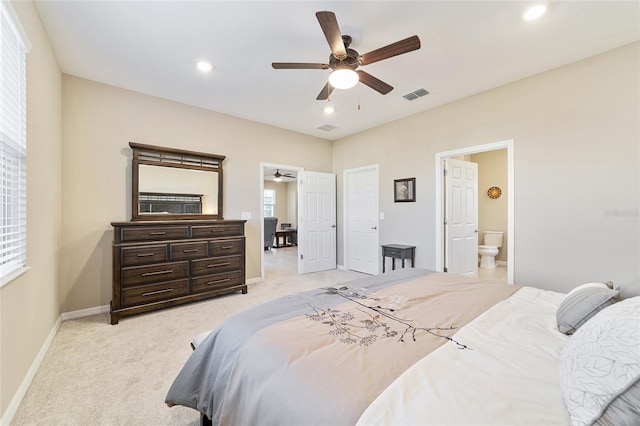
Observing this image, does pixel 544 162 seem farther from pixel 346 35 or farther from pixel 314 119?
pixel 314 119

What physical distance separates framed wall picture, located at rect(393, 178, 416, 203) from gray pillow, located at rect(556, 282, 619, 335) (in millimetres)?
3073

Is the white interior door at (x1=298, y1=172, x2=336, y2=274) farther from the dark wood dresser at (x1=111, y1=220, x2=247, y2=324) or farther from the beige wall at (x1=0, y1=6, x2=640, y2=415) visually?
the dark wood dresser at (x1=111, y1=220, x2=247, y2=324)

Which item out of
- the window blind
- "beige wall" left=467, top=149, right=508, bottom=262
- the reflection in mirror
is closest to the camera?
the window blind

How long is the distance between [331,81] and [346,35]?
464 mm

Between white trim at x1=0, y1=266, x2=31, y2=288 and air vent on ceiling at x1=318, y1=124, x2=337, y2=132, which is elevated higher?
air vent on ceiling at x1=318, y1=124, x2=337, y2=132

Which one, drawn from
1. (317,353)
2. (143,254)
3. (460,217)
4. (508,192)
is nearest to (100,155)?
(143,254)

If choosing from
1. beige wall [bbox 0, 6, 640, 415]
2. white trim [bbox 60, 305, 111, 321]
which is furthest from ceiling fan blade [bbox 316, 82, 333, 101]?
white trim [bbox 60, 305, 111, 321]

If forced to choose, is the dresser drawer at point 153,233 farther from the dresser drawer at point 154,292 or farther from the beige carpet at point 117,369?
the beige carpet at point 117,369

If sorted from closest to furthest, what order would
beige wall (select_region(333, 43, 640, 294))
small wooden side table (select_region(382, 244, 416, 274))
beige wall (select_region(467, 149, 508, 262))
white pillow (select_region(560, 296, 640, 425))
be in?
white pillow (select_region(560, 296, 640, 425)) < beige wall (select_region(333, 43, 640, 294)) < small wooden side table (select_region(382, 244, 416, 274)) < beige wall (select_region(467, 149, 508, 262))

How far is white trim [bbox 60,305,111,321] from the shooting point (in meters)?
3.04

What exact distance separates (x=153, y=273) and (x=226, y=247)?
0.94 metres

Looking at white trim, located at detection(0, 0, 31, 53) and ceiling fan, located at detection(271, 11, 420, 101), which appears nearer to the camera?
white trim, located at detection(0, 0, 31, 53)

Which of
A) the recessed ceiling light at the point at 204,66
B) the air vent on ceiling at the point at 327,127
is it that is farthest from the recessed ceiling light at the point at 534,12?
the air vent on ceiling at the point at 327,127

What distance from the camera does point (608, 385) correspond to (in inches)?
29.7
